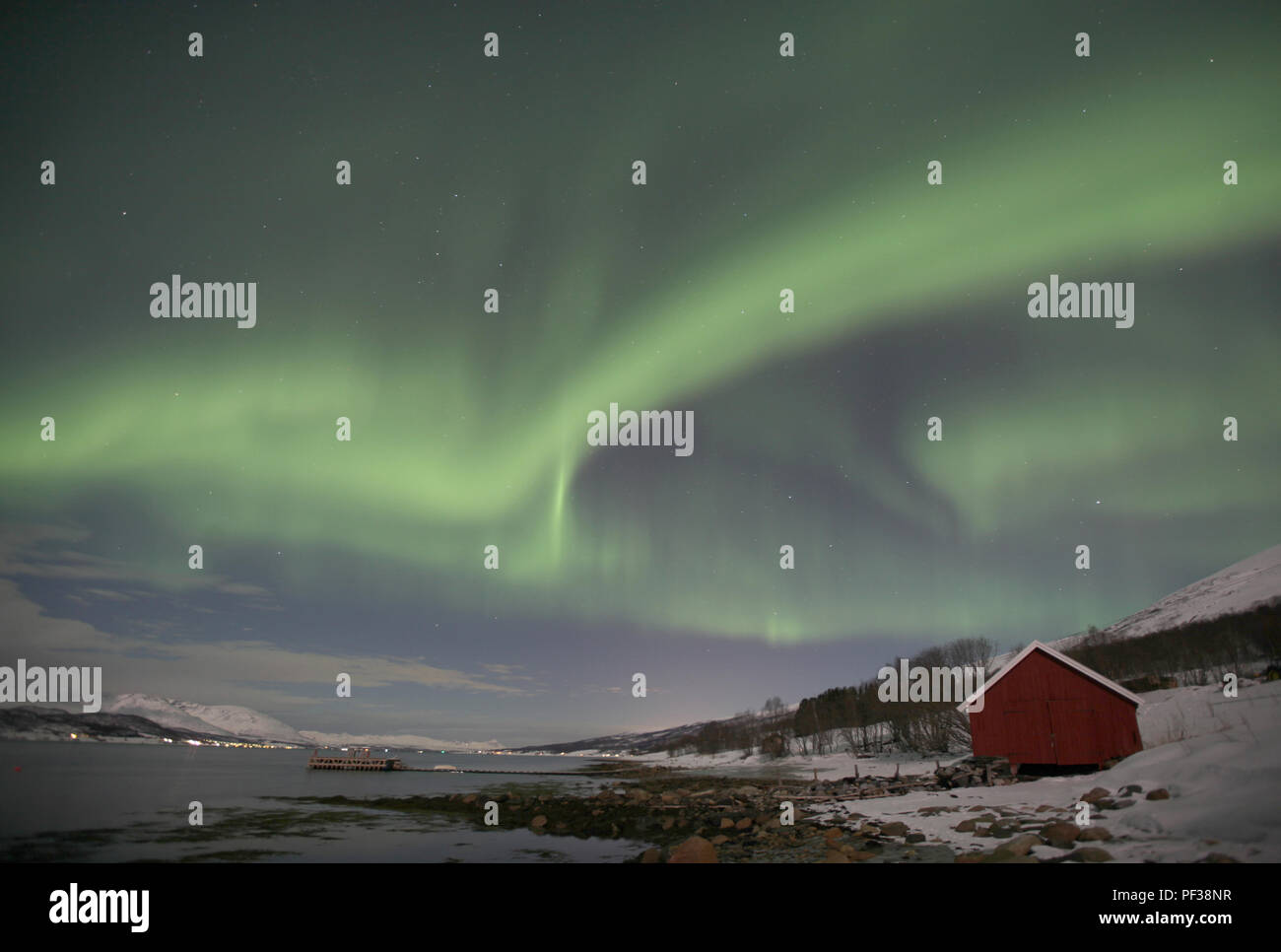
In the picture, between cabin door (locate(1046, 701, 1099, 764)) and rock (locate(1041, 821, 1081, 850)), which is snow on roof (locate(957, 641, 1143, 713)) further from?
rock (locate(1041, 821, 1081, 850))

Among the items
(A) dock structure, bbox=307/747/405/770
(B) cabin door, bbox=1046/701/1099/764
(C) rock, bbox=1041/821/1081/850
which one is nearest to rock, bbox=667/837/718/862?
(C) rock, bbox=1041/821/1081/850

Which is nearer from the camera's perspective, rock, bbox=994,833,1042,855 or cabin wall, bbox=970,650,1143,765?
rock, bbox=994,833,1042,855

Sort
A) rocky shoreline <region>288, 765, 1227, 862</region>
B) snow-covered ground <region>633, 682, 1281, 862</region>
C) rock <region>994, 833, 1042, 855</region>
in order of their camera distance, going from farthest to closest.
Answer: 1. rocky shoreline <region>288, 765, 1227, 862</region>
2. rock <region>994, 833, 1042, 855</region>
3. snow-covered ground <region>633, 682, 1281, 862</region>

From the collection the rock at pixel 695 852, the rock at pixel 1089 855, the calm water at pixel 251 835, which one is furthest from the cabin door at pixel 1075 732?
the rock at pixel 695 852

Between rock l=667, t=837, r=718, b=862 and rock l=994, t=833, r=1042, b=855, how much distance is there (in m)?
8.06

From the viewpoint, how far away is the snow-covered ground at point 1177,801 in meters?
16.1

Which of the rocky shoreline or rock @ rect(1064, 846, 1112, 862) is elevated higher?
rock @ rect(1064, 846, 1112, 862)

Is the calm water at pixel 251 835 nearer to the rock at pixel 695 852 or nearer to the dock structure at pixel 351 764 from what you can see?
the rock at pixel 695 852

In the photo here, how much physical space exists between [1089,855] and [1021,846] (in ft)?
6.63

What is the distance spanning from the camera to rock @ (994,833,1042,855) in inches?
704

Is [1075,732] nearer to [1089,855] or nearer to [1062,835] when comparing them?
[1062,835]
